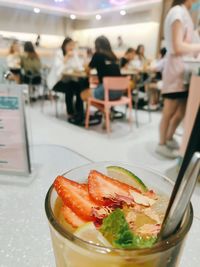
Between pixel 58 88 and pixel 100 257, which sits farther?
pixel 58 88

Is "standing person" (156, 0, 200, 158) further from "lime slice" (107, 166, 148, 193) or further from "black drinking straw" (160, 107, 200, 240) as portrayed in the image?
"black drinking straw" (160, 107, 200, 240)

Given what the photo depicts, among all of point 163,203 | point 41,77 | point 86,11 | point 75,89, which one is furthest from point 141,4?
point 163,203

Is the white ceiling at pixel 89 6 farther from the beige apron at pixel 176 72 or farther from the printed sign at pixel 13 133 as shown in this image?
the printed sign at pixel 13 133

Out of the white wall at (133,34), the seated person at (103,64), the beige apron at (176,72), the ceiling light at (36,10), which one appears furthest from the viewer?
the white wall at (133,34)

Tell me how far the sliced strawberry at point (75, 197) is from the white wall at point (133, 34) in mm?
6618

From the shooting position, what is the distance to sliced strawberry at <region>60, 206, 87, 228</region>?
336 mm

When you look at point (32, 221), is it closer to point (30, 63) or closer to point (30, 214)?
point (30, 214)

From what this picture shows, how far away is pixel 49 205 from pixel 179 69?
1.68 meters

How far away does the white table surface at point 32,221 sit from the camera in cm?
48

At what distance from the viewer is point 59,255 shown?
33 centimetres

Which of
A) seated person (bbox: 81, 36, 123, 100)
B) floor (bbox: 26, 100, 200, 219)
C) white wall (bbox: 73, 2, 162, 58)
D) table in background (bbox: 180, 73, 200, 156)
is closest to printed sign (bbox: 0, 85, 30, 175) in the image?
floor (bbox: 26, 100, 200, 219)

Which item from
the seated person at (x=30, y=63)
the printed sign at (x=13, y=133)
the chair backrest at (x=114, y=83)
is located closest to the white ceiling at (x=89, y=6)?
the seated person at (x=30, y=63)

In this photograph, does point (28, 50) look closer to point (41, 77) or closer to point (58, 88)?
Result: point (41, 77)

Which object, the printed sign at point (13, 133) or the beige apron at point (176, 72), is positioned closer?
the printed sign at point (13, 133)
